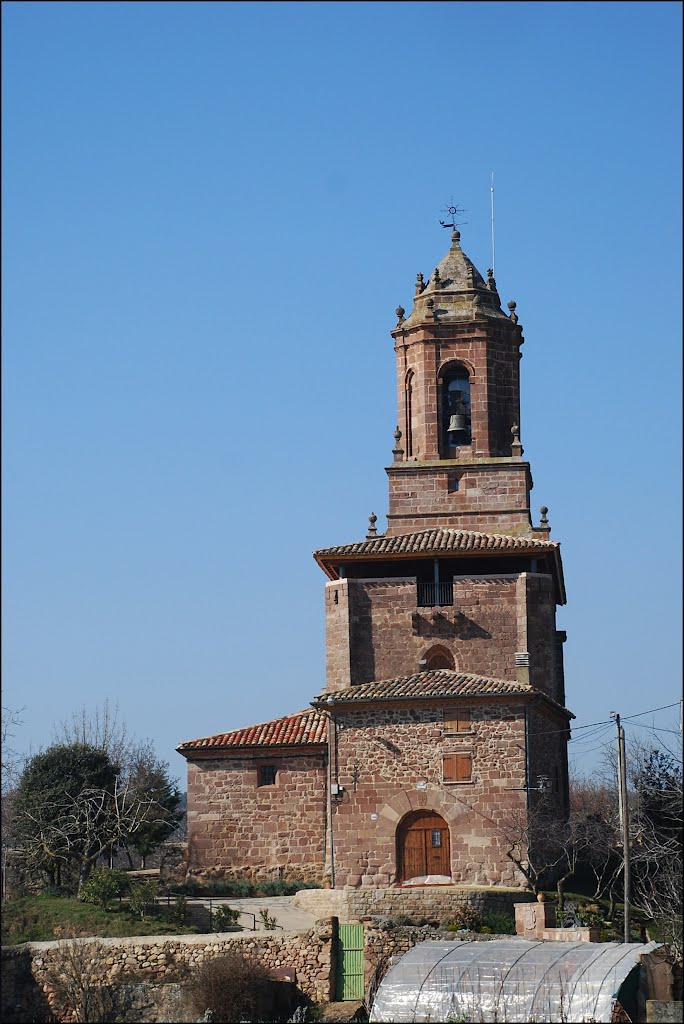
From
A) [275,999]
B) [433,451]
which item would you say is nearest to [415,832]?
[275,999]

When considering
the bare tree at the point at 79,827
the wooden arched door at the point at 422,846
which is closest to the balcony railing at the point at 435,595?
the wooden arched door at the point at 422,846

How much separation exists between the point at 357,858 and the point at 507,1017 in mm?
8630

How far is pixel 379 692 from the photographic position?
1583 inches

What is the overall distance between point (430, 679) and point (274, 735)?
5.78 metres

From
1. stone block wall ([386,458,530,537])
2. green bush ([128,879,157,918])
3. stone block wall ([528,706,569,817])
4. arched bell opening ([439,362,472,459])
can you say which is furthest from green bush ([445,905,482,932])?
arched bell opening ([439,362,472,459])

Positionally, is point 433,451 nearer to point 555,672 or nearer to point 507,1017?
point 555,672

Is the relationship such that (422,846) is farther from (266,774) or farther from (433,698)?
(266,774)

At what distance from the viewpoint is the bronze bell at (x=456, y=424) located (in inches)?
1815

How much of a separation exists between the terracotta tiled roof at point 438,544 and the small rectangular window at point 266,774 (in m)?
5.59

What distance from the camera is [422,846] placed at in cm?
3934

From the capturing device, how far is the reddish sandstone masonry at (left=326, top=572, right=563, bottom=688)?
42625 mm

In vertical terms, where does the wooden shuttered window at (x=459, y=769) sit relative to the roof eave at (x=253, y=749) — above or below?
below

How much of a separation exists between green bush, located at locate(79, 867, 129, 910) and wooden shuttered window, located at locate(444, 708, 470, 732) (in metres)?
8.46

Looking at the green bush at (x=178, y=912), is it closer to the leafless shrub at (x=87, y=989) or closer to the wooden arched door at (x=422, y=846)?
the leafless shrub at (x=87, y=989)
